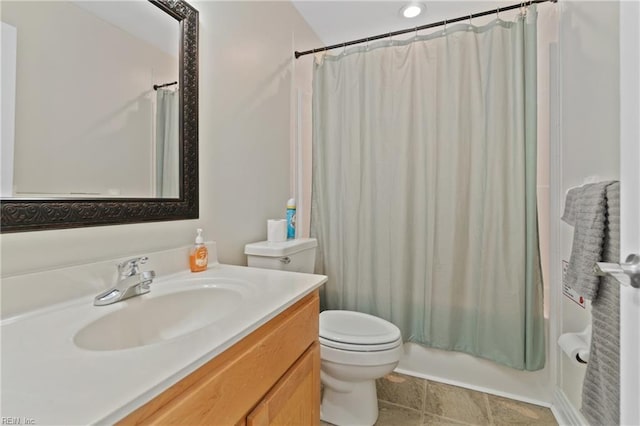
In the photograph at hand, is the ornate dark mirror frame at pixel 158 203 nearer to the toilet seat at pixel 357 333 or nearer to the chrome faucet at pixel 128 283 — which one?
the chrome faucet at pixel 128 283

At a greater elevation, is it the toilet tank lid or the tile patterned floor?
Result: the toilet tank lid

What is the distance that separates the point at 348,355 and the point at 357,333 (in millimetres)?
194

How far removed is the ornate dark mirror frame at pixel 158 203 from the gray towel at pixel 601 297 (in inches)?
53.5

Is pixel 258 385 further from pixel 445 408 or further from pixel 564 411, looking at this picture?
pixel 564 411

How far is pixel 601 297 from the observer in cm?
85

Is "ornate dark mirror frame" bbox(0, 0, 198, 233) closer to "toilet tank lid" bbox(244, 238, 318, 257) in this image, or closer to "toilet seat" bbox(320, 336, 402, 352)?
"toilet tank lid" bbox(244, 238, 318, 257)

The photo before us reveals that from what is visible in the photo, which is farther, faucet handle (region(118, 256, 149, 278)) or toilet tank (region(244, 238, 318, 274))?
toilet tank (region(244, 238, 318, 274))

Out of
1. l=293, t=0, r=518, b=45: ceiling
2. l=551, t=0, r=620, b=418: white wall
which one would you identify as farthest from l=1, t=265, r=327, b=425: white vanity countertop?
l=293, t=0, r=518, b=45: ceiling

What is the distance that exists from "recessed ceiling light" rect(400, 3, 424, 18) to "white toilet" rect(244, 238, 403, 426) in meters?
A: 1.57

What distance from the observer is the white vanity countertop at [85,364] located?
38 centimetres

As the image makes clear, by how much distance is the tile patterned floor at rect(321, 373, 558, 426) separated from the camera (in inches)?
55.2
